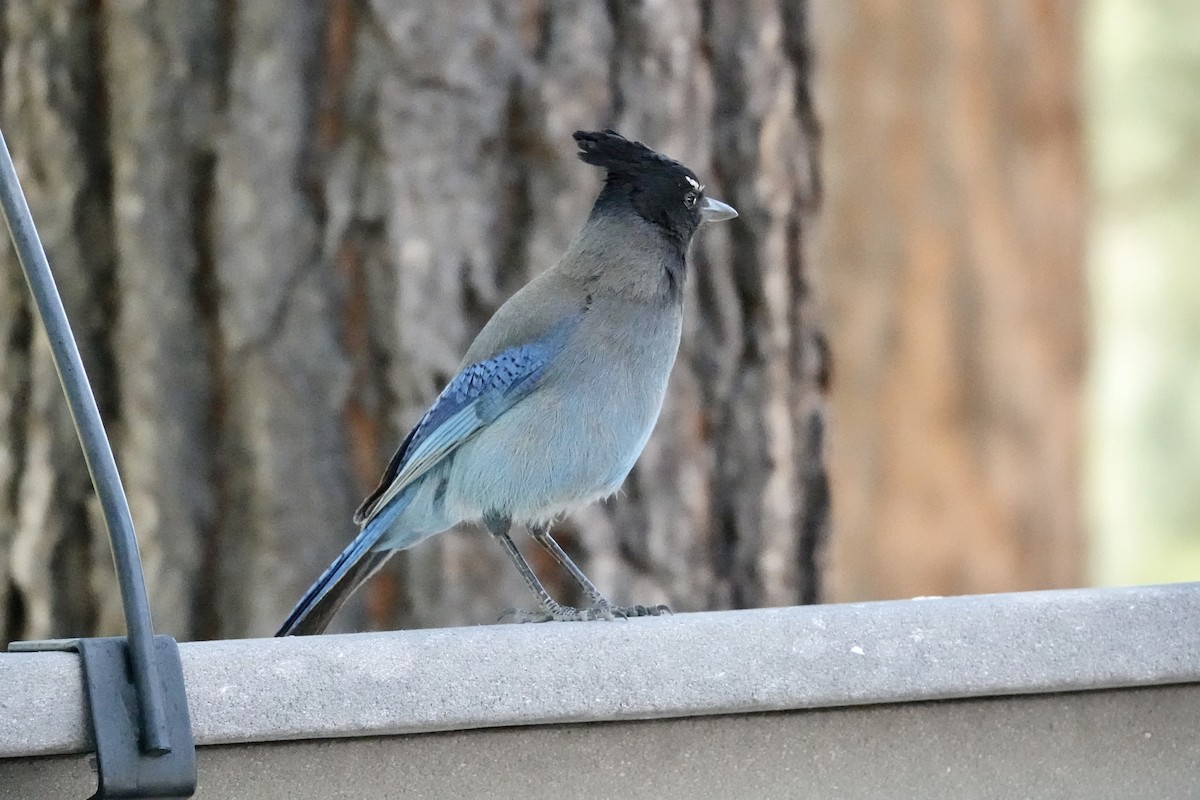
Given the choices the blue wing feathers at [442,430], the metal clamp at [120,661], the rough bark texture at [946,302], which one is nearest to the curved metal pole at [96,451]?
the metal clamp at [120,661]

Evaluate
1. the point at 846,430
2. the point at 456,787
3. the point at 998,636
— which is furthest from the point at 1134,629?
the point at 846,430

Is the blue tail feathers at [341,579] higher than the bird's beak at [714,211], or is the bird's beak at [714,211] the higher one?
the bird's beak at [714,211]

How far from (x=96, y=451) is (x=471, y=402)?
3.49 feet

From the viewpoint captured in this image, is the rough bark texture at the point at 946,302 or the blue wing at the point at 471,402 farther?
the rough bark texture at the point at 946,302

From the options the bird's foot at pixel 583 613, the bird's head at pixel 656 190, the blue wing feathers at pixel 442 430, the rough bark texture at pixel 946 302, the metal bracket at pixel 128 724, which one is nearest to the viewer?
the metal bracket at pixel 128 724

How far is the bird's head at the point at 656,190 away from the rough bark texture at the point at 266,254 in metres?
0.15

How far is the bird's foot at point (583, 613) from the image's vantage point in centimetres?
197

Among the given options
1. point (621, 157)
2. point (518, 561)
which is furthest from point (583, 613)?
point (621, 157)

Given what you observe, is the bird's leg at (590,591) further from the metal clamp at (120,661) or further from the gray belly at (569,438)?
the metal clamp at (120,661)

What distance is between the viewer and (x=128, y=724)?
43.8 inches

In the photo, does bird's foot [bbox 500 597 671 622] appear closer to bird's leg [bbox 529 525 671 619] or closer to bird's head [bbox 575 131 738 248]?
bird's leg [bbox 529 525 671 619]

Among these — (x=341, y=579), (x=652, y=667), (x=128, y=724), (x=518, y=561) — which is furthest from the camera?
(x=518, y=561)

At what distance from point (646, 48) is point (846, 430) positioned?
1996mm

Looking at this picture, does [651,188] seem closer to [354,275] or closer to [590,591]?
[354,275]
